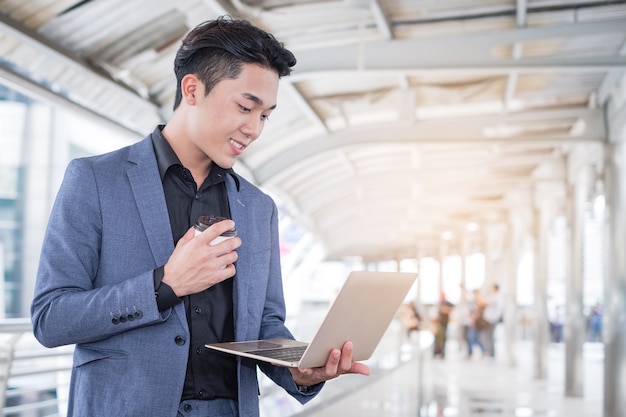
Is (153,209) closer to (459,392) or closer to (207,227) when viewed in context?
(207,227)

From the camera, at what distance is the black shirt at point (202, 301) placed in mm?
1868

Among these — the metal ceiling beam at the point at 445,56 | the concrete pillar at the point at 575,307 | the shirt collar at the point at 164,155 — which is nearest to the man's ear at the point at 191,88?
the shirt collar at the point at 164,155

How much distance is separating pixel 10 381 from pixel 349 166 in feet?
43.5

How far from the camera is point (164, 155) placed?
6.50ft

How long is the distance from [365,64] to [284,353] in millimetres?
6473

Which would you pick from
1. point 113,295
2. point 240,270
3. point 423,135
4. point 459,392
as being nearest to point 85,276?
point 113,295

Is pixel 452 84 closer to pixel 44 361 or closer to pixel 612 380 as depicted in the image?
pixel 612 380

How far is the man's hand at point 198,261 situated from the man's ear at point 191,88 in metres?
0.41

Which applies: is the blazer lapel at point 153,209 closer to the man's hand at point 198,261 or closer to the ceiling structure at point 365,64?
the man's hand at point 198,261

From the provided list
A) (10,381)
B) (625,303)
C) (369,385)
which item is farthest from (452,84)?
(10,381)

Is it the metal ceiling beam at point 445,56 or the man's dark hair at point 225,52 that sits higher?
the metal ceiling beam at point 445,56

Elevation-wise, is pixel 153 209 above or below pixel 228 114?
below

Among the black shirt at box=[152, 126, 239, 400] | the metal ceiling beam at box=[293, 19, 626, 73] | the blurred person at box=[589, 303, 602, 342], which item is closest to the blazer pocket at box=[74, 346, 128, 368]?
the black shirt at box=[152, 126, 239, 400]

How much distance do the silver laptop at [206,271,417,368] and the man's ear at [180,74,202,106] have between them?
60 centimetres
